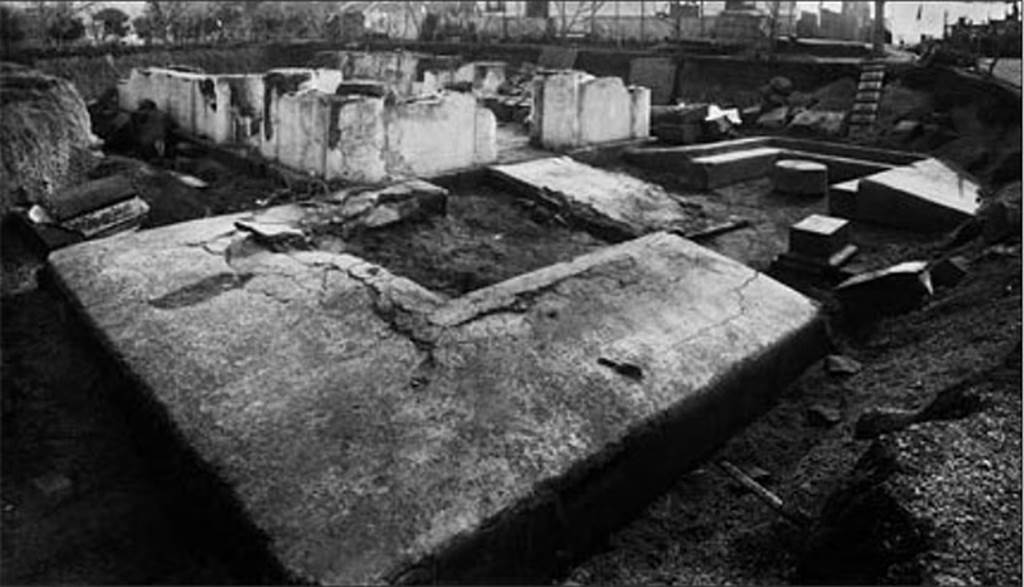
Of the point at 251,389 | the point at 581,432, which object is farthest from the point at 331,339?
the point at 581,432

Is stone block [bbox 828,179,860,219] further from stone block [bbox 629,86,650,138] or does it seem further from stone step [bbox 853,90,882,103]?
stone step [bbox 853,90,882,103]

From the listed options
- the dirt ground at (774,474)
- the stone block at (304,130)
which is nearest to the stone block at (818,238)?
the dirt ground at (774,474)

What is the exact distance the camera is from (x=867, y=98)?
13.6m

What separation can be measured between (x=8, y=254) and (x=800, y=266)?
7093mm

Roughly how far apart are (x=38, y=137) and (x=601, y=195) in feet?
19.6

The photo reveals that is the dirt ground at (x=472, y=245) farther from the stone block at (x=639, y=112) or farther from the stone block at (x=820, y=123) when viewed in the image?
the stone block at (x=820, y=123)

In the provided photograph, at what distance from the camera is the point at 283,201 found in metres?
8.67

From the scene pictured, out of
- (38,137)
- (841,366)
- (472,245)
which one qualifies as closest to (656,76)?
(472,245)

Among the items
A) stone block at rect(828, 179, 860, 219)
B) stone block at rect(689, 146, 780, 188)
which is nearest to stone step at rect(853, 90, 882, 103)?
stone block at rect(689, 146, 780, 188)

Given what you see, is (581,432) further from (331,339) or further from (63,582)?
(63,582)

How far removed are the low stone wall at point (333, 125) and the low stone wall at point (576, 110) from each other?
131 centimetres

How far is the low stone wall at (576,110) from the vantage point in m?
11.4

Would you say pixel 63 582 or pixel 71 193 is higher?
pixel 71 193

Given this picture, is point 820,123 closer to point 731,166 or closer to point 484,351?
point 731,166
